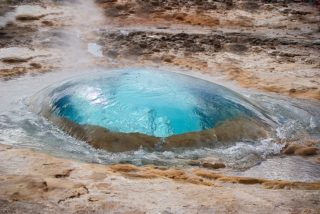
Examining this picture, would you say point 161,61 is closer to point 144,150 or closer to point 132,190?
point 144,150

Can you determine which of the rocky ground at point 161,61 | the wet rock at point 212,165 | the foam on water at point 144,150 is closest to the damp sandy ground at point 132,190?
the rocky ground at point 161,61

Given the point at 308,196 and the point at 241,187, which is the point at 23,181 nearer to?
the point at 241,187

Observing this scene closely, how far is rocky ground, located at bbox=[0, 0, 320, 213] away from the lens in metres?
3.44

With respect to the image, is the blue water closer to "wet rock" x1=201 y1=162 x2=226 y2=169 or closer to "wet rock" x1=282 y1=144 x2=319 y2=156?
"wet rock" x1=201 y1=162 x2=226 y2=169

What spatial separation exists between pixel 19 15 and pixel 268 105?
543 cm

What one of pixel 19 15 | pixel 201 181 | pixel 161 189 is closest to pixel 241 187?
pixel 201 181

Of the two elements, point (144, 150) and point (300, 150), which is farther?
point (300, 150)

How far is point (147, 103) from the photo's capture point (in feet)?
15.5

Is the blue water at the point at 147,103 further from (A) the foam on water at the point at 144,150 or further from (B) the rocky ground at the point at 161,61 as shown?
(B) the rocky ground at the point at 161,61

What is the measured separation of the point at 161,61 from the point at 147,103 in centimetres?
267

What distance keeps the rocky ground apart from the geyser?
450mm

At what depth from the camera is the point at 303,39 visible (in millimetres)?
8633

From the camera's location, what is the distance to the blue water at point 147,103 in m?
4.62

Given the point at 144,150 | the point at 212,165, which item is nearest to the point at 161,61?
the point at 144,150
